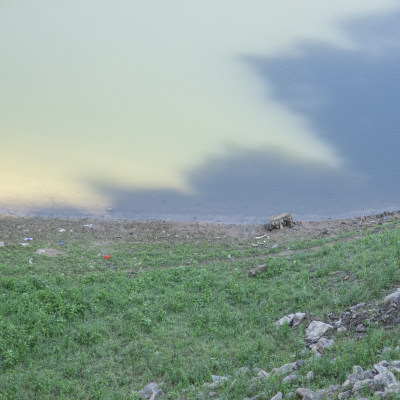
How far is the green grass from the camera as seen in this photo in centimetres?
588

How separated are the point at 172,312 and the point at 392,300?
2.73m

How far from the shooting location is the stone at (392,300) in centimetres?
641

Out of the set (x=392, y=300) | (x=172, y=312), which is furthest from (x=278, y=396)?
(x=172, y=312)

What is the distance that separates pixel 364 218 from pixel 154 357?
6363 mm

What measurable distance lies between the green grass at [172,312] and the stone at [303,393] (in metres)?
0.17

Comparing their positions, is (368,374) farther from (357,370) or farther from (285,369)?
(285,369)

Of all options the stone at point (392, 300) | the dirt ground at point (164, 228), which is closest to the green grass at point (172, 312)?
the stone at point (392, 300)

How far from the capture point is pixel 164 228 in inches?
413

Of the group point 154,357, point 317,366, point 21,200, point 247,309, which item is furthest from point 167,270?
point 21,200

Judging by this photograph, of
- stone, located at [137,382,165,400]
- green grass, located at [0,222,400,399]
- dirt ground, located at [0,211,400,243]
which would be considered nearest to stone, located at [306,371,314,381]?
green grass, located at [0,222,400,399]

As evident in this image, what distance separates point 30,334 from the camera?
21.9 ft

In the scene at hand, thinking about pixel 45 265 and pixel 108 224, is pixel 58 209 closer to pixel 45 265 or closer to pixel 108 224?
pixel 108 224

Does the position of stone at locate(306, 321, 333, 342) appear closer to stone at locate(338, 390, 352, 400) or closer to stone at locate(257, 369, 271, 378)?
stone at locate(257, 369, 271, 378)

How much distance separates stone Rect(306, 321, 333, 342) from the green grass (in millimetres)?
107
